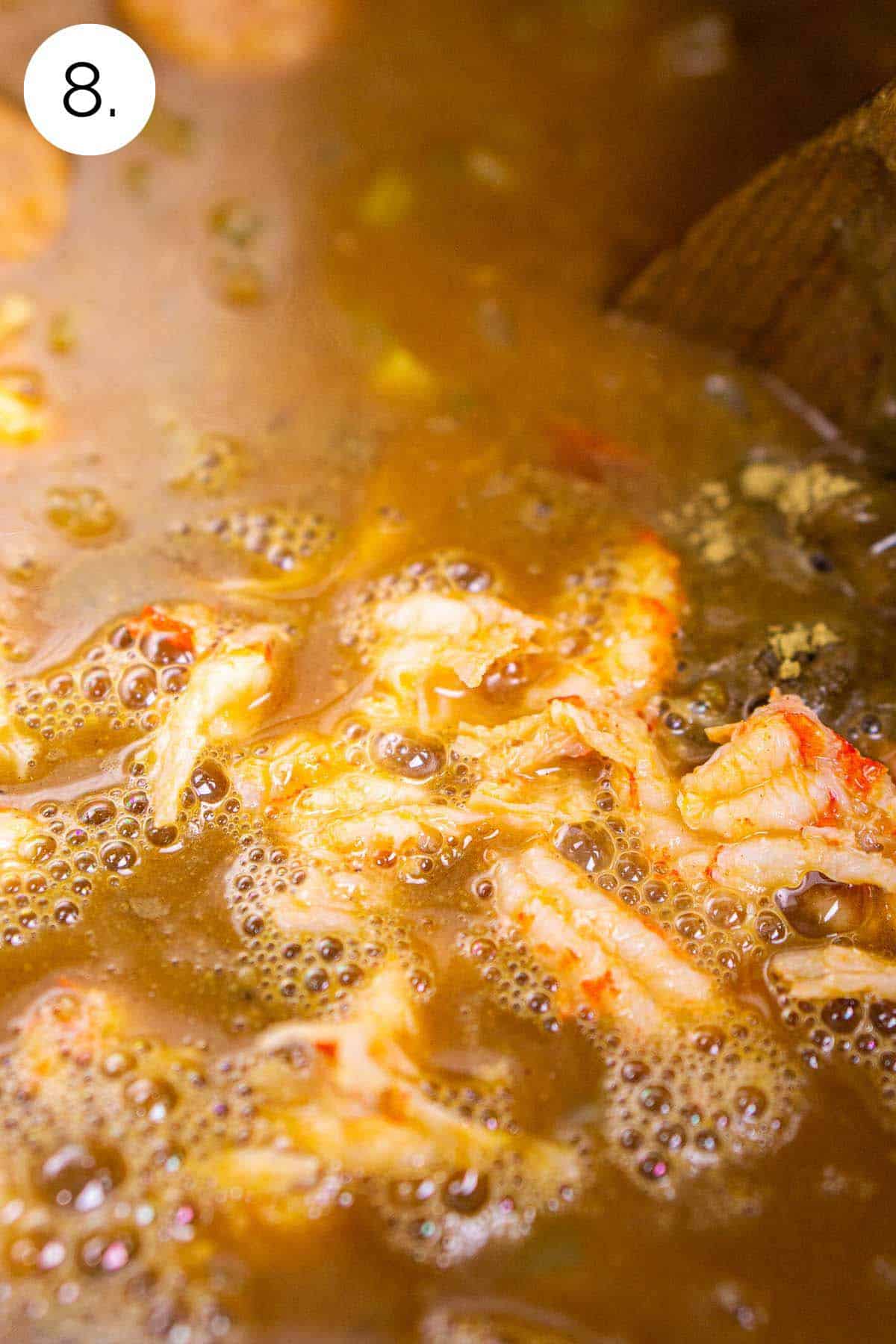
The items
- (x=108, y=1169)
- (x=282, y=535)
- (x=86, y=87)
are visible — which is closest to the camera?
(x=108, y=1169)

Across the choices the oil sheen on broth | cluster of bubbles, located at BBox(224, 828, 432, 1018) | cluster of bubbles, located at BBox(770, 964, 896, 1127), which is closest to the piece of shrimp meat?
the oil sheen on broth

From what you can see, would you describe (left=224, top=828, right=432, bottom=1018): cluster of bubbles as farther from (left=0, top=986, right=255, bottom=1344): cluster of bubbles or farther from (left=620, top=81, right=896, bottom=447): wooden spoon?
(left=620, top=81, right=896, bottom=447): wooden spoon

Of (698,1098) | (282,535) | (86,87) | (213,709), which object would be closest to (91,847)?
(213,709)

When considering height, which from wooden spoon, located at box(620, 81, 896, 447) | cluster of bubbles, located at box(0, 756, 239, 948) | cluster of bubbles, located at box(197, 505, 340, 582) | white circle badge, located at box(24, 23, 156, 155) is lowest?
cluster of bubbles, located at box(0, 756, 239, 948)

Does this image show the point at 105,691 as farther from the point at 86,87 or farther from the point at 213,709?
the point at 86,87

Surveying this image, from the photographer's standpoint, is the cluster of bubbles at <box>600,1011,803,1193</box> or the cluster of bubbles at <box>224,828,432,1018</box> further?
the cluster of bubbles at <box>224,828,432,1018</box>

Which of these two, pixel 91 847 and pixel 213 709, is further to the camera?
pixel 213 709

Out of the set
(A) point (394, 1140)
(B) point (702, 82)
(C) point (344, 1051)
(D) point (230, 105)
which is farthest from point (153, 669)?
(B) point (702, 82)
